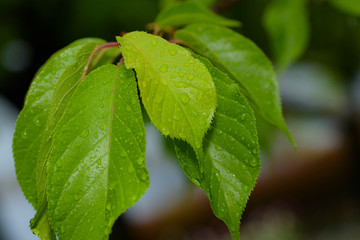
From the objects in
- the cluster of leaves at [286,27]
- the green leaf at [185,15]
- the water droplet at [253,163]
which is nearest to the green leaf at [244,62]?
the green leaf at [185,15]

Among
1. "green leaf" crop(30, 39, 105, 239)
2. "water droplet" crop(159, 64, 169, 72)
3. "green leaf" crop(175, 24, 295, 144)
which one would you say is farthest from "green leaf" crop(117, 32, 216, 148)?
"green leaf" crop(175, 24, 295, 144)

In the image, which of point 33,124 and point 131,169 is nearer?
point 131,169

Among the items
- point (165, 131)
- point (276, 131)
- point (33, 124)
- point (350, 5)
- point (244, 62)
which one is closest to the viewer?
point (165, 131)

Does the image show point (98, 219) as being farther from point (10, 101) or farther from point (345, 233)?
point (345, 233)

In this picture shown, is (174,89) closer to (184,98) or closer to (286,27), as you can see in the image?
(184,98)

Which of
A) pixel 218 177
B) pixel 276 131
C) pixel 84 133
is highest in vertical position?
pixel 84 133

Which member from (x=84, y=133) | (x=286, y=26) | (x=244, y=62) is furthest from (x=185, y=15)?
(x=286, y=26)

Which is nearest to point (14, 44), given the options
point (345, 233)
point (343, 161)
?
point (345, 233)
